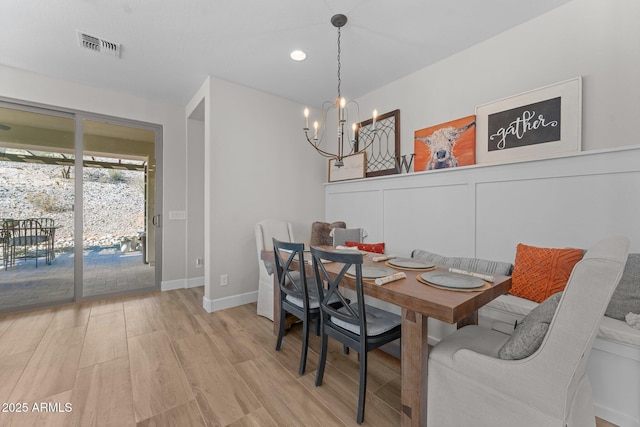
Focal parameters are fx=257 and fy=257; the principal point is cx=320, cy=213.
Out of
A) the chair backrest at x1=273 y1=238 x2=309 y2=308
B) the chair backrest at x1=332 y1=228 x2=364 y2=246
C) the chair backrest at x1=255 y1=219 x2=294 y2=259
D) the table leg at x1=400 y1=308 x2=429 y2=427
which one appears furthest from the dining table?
the chair backrest at x1=255 y1=219 x2=294 y2=259

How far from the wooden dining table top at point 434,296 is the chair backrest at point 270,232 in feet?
5.55

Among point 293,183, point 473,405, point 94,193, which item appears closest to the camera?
point 473,405

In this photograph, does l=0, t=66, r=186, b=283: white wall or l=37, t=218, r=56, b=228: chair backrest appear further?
l=37, t=218, r=56, b=228: chair backrest

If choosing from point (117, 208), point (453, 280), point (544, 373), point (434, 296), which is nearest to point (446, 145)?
point (453, 280)

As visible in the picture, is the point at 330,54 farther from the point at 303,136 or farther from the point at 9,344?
the point at 9,344

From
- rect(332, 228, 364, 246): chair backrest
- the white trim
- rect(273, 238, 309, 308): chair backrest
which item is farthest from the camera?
the white trim

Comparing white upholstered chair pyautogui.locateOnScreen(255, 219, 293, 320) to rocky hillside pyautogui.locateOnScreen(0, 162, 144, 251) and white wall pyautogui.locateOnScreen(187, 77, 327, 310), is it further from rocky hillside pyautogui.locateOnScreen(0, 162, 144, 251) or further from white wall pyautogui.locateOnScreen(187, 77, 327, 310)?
rocky hillside pyautogui.locateOnScreen(0, 162, 144, 251)

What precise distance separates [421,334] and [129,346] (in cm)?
241

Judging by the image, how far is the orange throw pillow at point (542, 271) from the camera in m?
1.75

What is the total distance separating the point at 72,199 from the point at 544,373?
4.66 meters

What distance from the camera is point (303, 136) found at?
3793 mm

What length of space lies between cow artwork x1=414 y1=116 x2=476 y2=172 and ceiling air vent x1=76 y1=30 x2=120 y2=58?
317 cm

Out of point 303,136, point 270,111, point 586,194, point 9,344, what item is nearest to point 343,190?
point 303,136

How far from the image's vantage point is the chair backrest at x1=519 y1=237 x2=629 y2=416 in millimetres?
870
